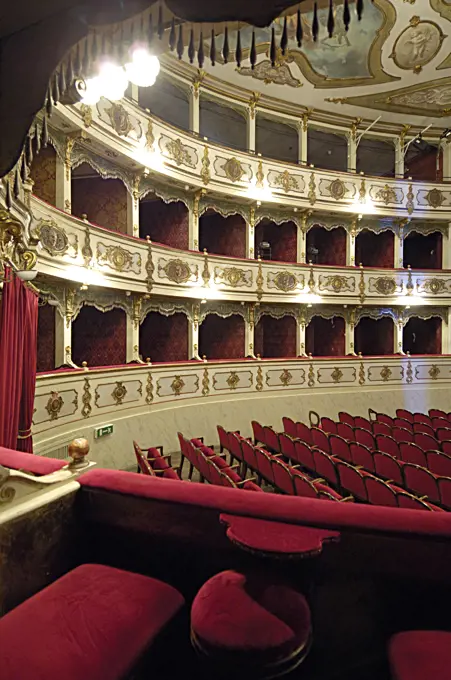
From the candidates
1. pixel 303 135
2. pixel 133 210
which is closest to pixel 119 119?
pixel 133 210

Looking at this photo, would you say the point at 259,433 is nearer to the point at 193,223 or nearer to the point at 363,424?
the point at 363,424

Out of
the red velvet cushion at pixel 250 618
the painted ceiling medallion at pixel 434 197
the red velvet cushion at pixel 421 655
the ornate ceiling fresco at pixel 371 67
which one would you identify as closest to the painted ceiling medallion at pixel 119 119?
the ornate ceiling fresco at pixel 371 67

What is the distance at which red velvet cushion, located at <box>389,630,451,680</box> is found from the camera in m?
1.20

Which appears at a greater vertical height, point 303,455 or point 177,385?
point 177,385

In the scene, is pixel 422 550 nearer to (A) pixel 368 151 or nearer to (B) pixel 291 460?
(B) pixel 291 460

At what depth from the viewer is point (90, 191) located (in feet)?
27.1

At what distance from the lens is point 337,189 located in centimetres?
1062

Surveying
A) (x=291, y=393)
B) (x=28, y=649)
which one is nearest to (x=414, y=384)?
(x=291, y=393)

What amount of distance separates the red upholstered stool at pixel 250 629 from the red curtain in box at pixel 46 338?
5995 mm

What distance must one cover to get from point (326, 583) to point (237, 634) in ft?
1.46

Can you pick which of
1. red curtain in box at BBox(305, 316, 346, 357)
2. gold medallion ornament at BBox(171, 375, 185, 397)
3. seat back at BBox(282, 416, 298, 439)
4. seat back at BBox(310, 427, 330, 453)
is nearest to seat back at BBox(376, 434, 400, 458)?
seat back at BBox(310, 427, 330, 453)

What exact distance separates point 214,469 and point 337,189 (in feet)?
28.4

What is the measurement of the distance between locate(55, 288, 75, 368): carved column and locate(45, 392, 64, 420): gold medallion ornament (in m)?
0.83

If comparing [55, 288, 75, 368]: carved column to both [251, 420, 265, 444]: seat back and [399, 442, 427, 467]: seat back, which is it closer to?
[251, 420, 265, 444]: seat back
